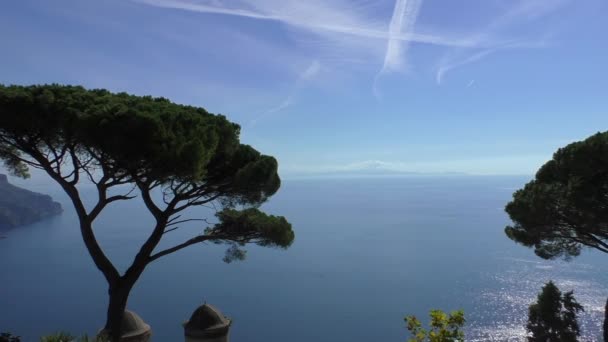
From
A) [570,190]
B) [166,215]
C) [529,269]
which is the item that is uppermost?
[570,190]

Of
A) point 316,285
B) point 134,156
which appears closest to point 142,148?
point 134,156

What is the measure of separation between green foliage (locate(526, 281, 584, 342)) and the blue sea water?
110 ft

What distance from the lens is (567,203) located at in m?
11.4

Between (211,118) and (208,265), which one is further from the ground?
(211,118)

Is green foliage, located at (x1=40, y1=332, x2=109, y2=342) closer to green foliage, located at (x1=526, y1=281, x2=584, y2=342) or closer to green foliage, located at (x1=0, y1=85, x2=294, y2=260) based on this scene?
green foliage, located at (x1=0, y1=85, x2=294, y2=260)

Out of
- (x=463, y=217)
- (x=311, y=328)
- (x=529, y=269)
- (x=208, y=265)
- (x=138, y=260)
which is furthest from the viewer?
(x=463, y=217)

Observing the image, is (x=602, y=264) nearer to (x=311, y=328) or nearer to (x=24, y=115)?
(x=311, y=328)

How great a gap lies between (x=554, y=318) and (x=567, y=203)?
17.9 feet

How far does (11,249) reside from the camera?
112000mm

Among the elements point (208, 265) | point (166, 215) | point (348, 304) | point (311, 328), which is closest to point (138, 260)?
point (166, 215)

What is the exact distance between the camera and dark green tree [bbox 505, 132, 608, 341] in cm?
1090

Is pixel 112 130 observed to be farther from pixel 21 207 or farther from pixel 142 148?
pixel 21 207

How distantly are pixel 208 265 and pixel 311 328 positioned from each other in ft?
128

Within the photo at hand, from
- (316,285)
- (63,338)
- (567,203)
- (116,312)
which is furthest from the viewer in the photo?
(316,285)
